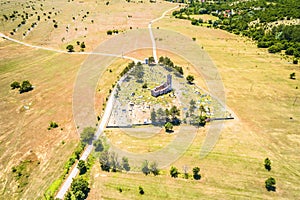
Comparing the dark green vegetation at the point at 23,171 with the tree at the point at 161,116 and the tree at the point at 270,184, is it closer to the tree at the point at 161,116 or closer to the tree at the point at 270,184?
the tree at the point at 161,116

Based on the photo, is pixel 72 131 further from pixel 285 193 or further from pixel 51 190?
pixel 285 193

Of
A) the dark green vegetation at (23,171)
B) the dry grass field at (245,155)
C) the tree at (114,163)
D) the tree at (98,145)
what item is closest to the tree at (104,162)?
the tree at (114,163)

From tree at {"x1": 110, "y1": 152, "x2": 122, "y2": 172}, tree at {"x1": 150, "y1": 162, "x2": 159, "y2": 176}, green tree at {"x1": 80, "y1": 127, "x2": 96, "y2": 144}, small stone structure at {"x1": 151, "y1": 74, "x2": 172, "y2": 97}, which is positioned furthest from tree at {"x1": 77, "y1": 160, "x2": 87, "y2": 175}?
small stone structure at {"x1": 151, "y1": 74, "x2": 172, "y2": 97}

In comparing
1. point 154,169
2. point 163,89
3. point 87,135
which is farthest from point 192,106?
point 87,135

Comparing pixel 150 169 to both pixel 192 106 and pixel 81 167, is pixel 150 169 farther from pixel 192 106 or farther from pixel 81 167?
pixel 192 106

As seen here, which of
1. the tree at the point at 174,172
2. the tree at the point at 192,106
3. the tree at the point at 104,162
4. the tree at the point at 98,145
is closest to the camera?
the tree at the point at 174,172
